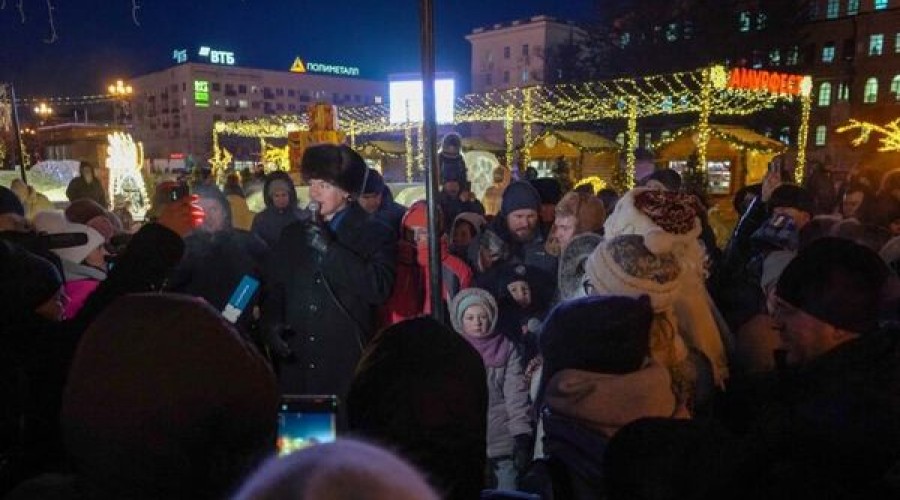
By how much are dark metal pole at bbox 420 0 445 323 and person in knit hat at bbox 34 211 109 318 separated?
2033 millimetres

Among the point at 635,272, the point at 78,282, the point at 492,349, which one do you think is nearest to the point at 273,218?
the point at 78,282

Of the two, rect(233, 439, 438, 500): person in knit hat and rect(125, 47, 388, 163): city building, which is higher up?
rect(125, 47, 388, 163): city building

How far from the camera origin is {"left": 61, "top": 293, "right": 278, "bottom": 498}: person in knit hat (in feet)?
4.37

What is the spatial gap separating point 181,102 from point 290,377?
95745 mm

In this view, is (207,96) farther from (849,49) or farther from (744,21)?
(849,49)

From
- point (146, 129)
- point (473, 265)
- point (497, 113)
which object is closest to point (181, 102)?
point (146, 129)

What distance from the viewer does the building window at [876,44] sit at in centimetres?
5019

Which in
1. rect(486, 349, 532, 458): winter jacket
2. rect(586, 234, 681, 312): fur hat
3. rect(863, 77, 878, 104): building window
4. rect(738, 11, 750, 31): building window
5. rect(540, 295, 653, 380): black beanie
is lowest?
rect(486, 349, 532, 458): winter jacket

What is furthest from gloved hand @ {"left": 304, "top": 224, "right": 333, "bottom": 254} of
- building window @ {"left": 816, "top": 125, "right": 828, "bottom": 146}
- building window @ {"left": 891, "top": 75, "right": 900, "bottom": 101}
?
building window @ {"left": 816, "top": 125, "right": 828, "bottom": 146}

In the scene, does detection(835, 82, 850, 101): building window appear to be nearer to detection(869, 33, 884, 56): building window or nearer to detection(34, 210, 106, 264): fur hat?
detection(869, 33, 884, 56): building window

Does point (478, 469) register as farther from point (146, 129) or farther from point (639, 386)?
point (146, 129)

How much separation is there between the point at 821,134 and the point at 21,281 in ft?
204

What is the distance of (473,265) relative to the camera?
16.8 ft

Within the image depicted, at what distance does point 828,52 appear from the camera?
5394 centimetres
